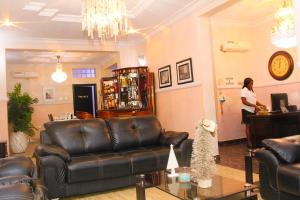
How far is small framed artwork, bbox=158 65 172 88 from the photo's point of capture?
6.14 m

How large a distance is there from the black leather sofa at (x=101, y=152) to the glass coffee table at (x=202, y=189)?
954mm

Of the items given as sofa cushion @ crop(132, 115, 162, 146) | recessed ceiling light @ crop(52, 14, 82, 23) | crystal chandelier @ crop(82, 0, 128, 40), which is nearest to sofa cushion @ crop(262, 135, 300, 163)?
sofa cushion @ crop(132, 115, 162, 146)

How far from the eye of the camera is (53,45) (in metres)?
6.80

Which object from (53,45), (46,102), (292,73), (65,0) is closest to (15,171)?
(65,0)

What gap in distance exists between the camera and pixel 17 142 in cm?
743

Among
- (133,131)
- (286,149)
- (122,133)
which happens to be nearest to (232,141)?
(133,131)

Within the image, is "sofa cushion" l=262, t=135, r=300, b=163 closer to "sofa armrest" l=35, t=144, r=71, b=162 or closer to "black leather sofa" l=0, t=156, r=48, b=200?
"black leather sofa" l=0, t=156, r=48, b=200

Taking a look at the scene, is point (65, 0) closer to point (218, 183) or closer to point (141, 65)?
point (141, 65)

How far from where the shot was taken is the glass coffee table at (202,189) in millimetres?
2049

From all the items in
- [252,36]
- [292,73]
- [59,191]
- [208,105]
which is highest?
[252,36]

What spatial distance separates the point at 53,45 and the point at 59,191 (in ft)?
14.8

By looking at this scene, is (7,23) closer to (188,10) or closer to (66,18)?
(66,18)

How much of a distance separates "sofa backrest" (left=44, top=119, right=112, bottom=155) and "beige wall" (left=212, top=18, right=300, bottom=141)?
3.27 m

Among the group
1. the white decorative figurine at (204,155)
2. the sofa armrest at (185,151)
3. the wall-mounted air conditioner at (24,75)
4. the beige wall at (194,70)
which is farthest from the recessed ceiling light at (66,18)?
the wall-mounted air conditioner at (24,75)
